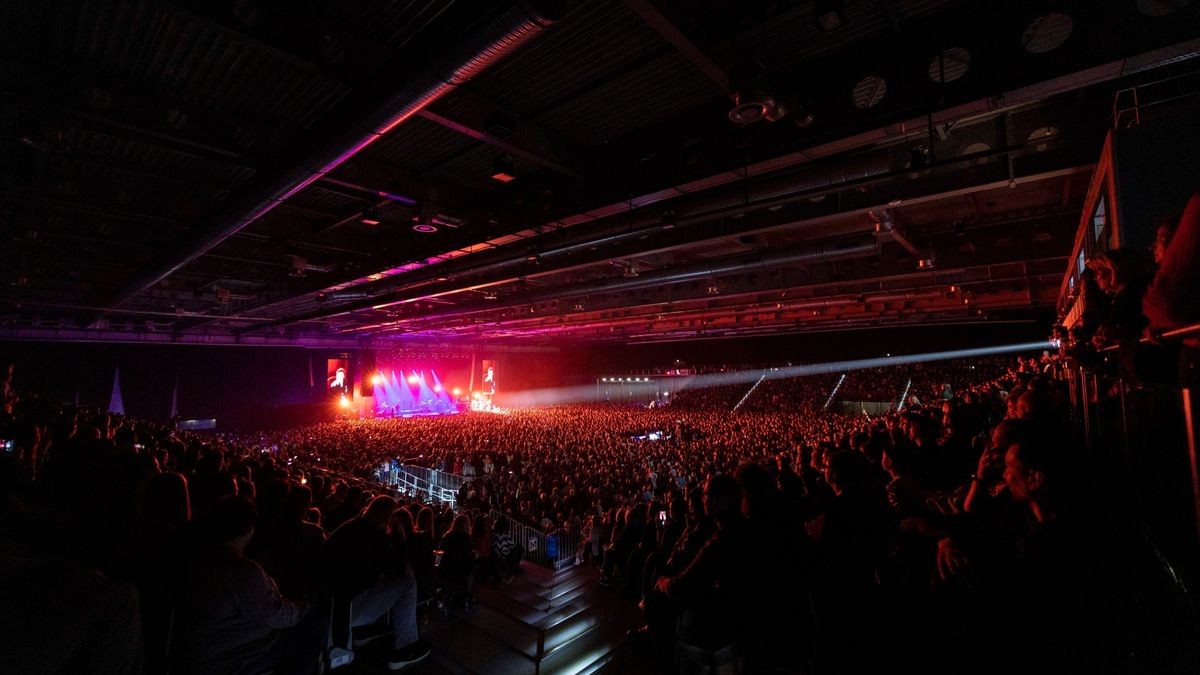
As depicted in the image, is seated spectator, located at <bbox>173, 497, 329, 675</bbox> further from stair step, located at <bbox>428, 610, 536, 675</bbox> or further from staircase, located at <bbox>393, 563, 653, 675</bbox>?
stair step, located at <bbox>428, 610, 536, 675</bbox>

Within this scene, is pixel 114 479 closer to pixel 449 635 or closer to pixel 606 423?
pixel 449 635

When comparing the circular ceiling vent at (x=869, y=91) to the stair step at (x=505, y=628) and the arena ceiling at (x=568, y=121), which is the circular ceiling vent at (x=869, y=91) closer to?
the arena ceiling at (x=568, y=121)

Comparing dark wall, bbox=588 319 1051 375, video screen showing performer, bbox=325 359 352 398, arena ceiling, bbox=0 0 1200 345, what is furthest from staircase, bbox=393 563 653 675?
video screen showing performer, bbox=325 359 352 398

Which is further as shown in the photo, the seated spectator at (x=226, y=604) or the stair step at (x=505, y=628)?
the stair step at (x=505, y=628)

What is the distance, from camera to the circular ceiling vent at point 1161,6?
8.70ft

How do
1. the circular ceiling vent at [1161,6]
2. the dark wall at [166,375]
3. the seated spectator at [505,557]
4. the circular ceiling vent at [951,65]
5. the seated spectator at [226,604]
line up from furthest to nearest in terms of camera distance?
the dark wall at [166,375]
the seated spectator at [505,557]
the circular ceiling vent at [951,65]
the circular ceiling vent at [1161,6]
the seated spectator at [226,604]

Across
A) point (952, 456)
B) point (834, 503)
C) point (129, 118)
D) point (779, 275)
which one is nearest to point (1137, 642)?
point (834, 503)

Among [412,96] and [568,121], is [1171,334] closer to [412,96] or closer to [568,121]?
[412,96]

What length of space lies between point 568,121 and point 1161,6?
148 inches

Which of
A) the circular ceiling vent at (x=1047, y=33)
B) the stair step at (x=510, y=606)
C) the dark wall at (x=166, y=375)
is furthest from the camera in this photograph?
the dark wall at (x=166, y=375)

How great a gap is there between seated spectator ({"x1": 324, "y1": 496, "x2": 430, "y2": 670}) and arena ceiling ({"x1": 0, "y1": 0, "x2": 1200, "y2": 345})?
2.76 meters

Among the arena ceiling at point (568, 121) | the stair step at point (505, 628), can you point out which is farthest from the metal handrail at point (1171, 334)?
the stair step at point (505, 628)

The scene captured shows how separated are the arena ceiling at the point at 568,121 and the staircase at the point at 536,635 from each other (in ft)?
11.5

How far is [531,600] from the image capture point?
15.2 ft
